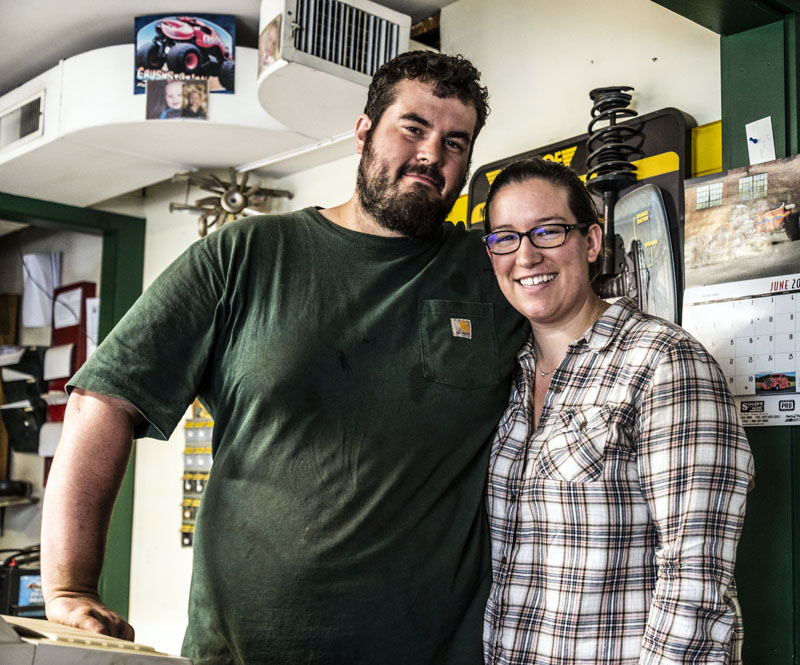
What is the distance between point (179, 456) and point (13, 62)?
2014 mm

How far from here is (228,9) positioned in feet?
11.1

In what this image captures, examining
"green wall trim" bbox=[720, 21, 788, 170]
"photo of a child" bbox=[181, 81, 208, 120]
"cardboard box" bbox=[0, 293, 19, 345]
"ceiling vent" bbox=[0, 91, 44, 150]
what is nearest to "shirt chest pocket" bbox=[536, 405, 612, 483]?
"green wall trim" bbox=[720, 21, 788, 170]

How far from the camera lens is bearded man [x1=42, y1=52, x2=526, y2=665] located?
4.62ft

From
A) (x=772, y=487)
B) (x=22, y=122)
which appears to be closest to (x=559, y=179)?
(x=772, y=487)

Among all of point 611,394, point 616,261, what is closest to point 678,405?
point 611,394

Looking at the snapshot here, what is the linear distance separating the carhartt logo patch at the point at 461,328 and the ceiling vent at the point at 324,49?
1.55 meters

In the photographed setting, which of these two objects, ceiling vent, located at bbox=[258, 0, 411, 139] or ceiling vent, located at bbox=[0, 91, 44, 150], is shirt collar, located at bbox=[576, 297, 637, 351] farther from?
ceiling vent, located at bbox=[0, 91, 44, 150]

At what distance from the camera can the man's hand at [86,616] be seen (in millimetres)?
1163

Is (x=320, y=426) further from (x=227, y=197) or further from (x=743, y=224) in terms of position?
(x=227, y=197)

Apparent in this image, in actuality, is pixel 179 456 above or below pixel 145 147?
below

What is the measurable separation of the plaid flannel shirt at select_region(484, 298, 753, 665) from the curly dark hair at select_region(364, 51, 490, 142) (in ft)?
1.62

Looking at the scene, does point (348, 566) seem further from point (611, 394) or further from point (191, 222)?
point (191, 222)

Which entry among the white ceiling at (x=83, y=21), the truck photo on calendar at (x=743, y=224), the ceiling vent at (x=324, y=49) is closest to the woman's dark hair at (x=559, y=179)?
the truck photo on calendar at (x=743, y=224)

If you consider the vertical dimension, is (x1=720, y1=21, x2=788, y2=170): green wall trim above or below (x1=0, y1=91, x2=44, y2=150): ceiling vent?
below
